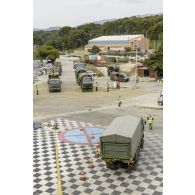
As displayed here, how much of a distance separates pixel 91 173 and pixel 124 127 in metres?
2.94

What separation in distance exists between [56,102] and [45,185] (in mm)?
19935

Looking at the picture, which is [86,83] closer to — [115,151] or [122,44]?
[115,151]

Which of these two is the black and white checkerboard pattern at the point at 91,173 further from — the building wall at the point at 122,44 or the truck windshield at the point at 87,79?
the building wall at the point at 122,44

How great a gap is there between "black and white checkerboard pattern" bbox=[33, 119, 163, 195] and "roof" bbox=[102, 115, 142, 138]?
2.09m

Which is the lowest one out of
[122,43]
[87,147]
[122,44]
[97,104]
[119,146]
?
[87,147]

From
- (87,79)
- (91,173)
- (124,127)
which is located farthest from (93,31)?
(91,173)

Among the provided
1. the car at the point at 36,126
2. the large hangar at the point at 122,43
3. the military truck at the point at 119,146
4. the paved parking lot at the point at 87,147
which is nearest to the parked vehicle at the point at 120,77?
the paved parking lot at the point at 87,147

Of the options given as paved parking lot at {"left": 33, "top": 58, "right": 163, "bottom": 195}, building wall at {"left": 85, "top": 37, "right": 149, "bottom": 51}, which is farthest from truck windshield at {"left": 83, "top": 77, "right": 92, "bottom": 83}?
building wall at {"left": 85, "top": 37, "right": 149, "bottom": 51}

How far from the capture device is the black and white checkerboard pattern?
46.3ft

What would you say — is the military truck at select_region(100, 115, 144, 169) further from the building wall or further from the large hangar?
the building wall

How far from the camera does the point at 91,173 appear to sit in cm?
1586

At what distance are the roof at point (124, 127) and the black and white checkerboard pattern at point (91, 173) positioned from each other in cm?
209

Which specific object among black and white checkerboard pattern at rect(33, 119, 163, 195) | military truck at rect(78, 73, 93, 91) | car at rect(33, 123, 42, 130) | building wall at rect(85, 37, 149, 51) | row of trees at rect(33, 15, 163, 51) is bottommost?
black and white checkerboard pattern at rect(33, 119, 163, 195)

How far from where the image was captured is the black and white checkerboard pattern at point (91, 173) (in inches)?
556
